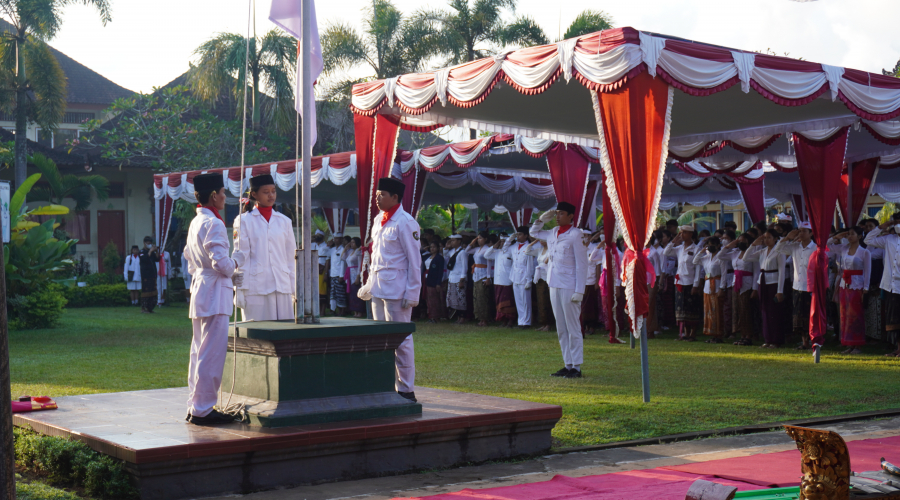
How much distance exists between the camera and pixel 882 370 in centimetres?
905

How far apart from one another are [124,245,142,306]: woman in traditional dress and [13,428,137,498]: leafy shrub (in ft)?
51.4

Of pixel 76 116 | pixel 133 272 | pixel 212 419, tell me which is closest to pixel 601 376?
pixel 212 419

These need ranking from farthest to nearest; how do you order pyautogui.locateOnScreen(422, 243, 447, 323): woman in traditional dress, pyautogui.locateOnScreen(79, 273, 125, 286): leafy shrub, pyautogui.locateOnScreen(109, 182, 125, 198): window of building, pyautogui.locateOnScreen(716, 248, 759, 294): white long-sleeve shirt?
pyautogui.locateOnScreen(109, 182, 125, 198): window of building → pyautogui.locateOnScreen(79, 273, 125, 286): leafy shrub → pyautogui.locateOnScreen(422, 243, 447, 323): woman in traditional dress → pyautogui.locateOnScreen(716, 248, 759, 294): white long-sleeve shirt

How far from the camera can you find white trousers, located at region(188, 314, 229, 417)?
520 centimetres

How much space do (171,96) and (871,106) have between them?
66.4 ft

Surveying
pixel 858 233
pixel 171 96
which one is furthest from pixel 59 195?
pixel 858 233

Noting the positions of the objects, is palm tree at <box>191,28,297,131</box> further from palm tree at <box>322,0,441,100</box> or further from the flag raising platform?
the flag raising platform

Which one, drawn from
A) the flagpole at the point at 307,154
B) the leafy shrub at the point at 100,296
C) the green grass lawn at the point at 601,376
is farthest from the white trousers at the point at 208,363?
the leafy shrub at the point at 100,296

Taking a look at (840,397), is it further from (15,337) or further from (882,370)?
(15,337)

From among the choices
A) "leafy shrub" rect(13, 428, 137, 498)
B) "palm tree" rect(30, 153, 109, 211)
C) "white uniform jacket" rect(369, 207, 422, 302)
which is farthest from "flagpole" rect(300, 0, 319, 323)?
"palm tree" rect(30, 153, 109, 211)

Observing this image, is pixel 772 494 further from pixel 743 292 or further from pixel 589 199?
pixel 589 199

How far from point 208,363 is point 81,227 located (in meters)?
23.5

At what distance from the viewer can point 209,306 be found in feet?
16.9

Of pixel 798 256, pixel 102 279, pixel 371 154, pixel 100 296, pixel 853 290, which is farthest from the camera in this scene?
pixel 102 279
